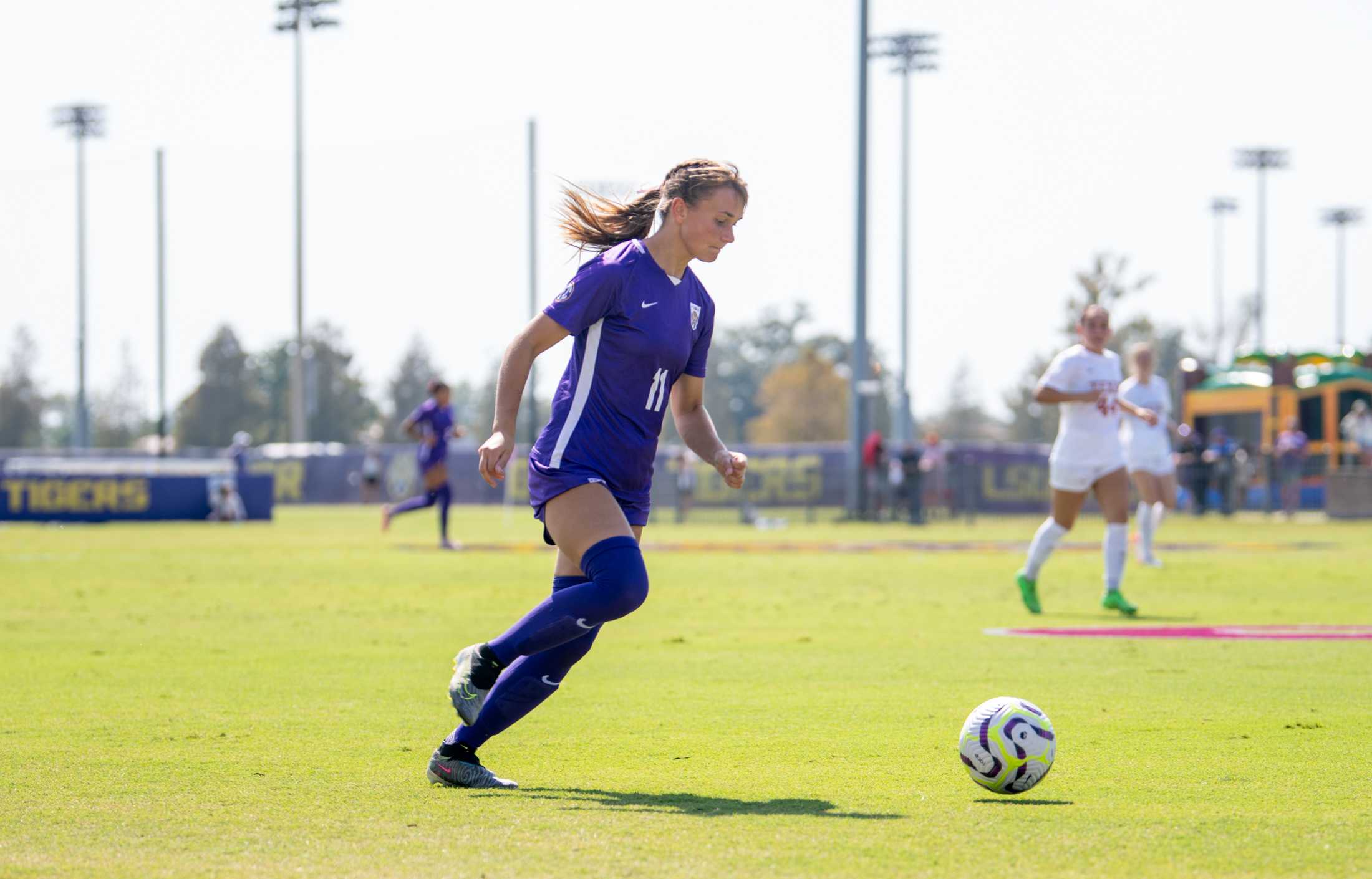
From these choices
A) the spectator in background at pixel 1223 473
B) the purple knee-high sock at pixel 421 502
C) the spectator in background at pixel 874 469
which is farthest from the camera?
the spectator in background at pixel 874 469

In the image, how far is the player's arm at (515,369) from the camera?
5.39m

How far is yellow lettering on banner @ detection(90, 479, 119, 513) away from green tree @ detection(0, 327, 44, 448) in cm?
6731

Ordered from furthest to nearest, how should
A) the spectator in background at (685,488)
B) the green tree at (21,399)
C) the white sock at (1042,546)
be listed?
the green tree at (21,399)
the spectator in background at (685,488)
the white sock at (1042,546)

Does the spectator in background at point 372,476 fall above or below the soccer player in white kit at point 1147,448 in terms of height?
below

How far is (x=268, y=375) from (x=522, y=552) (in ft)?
342

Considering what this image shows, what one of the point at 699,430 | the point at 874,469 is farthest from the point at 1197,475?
the point at 699,430

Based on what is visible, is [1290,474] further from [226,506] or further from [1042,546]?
[1042,546]

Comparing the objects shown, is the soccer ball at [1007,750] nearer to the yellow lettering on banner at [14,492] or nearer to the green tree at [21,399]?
the yellow lettering on banner at [14,492]

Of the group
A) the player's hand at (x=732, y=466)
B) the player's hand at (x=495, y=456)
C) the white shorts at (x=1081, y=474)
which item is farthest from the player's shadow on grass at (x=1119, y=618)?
the player's hand at (x=495, y=456)

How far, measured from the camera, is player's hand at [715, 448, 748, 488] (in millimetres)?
5793

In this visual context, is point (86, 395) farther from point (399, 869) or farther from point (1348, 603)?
point (399, 869)

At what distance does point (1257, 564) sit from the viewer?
61.4 ft

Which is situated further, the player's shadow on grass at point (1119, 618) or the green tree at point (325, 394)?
the green tree at point (325, 394)

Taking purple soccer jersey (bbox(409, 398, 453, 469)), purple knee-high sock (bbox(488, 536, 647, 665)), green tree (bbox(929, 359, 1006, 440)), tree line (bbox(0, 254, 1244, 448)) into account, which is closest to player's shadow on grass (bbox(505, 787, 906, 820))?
purple knee-high sock (bbox(488, 536, 647, 665))
